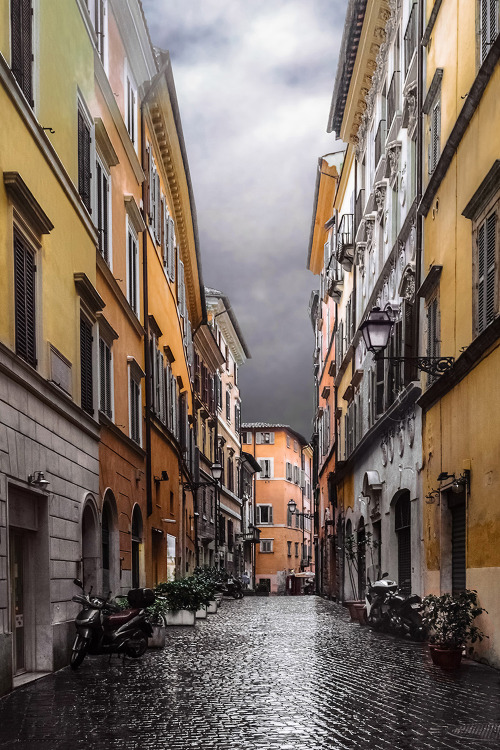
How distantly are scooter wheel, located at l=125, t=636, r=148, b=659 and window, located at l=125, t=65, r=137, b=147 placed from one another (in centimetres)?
1170

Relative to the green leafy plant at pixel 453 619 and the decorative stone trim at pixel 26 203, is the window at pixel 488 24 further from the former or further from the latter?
the green leafy plant at pixel 453 619

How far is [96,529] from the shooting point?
16.8 metres

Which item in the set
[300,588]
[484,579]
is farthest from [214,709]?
[300,588]

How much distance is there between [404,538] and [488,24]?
36.2 feet

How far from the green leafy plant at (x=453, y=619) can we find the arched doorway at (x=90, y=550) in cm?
591

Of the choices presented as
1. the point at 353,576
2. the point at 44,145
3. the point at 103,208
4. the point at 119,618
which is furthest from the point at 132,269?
the point at 353,576

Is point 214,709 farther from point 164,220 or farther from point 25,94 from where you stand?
point 164,220

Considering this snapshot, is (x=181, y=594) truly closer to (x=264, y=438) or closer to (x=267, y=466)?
(x=267, y=466)

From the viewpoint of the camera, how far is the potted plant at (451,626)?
40.6ft

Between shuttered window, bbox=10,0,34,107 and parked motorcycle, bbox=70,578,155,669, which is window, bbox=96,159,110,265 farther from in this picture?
parked motorcycle, bbox=70,578,155,669

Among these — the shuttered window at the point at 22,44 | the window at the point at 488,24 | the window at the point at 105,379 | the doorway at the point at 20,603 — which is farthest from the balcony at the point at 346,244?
the doorway at the point at 20,603

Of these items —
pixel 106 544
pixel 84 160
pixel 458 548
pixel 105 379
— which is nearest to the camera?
pixel 458 548

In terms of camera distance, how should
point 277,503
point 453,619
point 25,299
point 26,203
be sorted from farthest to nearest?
point 277,503, point 453,619, point 25,299, point 26,203

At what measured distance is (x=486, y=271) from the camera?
44.1 feet
